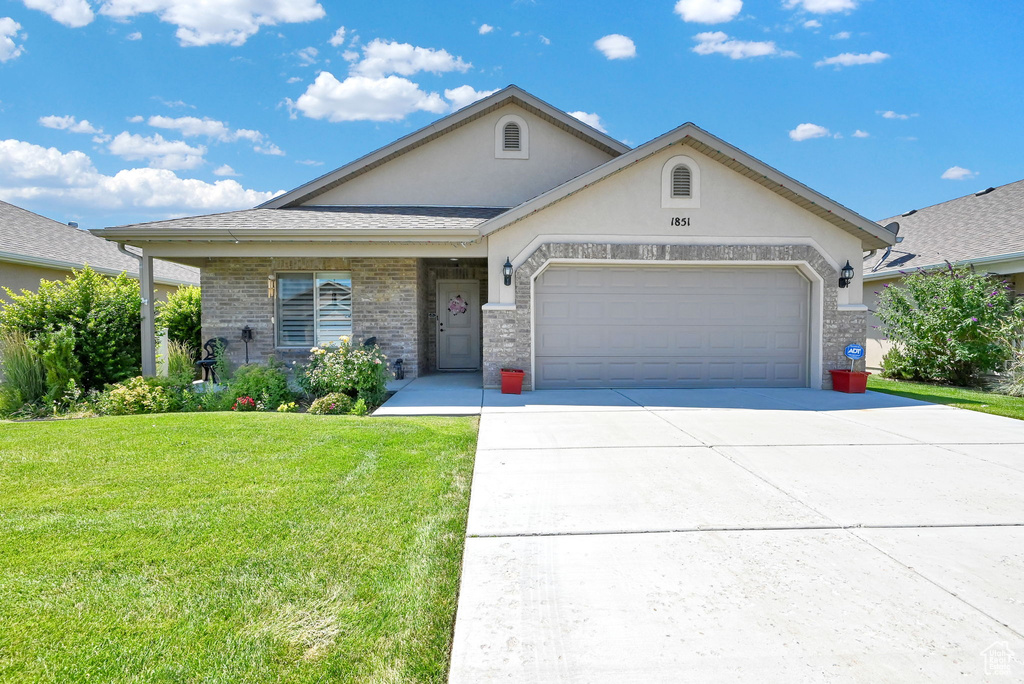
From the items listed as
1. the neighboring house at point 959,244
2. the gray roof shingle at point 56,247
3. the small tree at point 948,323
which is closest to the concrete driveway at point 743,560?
the small tree at point 948,323

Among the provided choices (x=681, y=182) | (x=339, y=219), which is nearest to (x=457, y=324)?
(x=339, y=219)

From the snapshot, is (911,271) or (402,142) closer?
(402,142)

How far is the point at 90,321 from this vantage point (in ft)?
31.5

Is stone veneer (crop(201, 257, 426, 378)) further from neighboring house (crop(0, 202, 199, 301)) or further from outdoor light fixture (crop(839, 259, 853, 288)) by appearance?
outdoor light fixture (crop(839, 259, 853, 288))

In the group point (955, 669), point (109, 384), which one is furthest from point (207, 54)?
point (955, 669)

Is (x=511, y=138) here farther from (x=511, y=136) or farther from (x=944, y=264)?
(x=944, y=264)

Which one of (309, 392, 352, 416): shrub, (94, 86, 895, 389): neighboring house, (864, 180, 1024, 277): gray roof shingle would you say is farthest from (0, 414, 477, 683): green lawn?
(864, 180, 1024, 277): gray roof shingle

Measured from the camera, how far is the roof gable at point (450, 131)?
1271 centimetres

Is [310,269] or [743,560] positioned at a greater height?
[310,269]

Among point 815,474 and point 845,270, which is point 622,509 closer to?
A: point 815,474

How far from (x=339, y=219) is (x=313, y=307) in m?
2.26

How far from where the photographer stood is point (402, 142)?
12.7 m

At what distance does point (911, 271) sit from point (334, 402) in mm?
13638

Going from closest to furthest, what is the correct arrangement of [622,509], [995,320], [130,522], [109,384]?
[130,522], [622,509], [109,384], [995,320]
